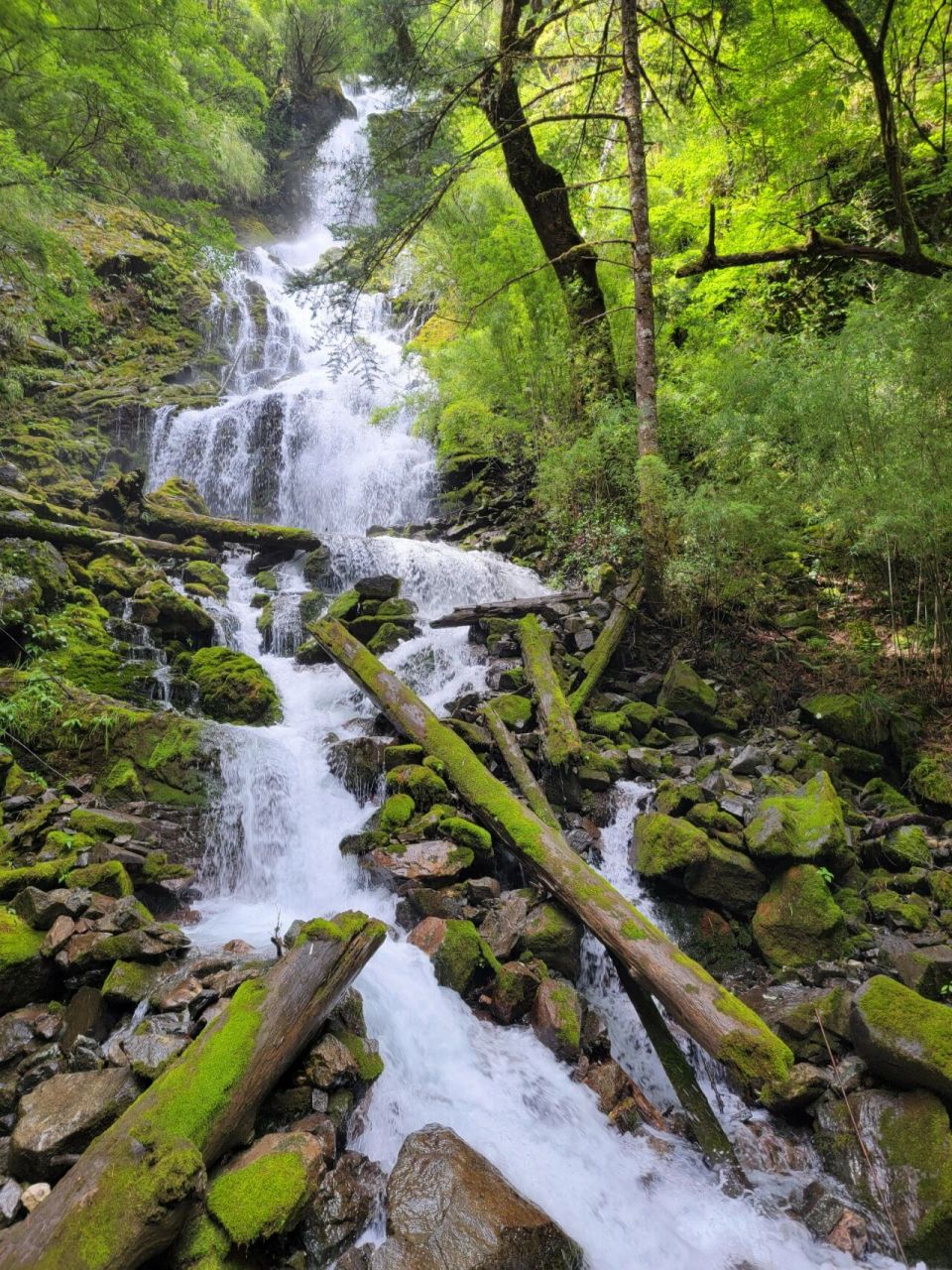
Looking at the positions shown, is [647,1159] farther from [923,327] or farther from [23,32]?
[23,32]

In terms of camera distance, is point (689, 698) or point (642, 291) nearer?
point (689, 698)

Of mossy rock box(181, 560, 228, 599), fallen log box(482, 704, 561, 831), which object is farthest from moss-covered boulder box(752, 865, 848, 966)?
mossy rock box(181, 560, 228, 599)

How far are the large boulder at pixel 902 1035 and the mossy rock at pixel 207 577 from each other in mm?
9830

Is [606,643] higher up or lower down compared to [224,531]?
lower down

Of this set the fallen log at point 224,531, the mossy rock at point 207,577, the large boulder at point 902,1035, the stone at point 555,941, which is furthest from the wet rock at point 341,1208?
the fallen log at point 224,531

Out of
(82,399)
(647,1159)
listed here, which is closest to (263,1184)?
(647,1159)

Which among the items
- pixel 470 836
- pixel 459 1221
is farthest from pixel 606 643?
pixel 459 1221

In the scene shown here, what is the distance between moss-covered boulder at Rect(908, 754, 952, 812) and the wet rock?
5431 mm

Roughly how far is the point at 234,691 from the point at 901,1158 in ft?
22.9

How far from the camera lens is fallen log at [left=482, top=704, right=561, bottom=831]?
208 inches

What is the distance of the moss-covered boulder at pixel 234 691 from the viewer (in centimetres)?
723

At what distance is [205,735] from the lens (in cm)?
597

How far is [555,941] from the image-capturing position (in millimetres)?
4238

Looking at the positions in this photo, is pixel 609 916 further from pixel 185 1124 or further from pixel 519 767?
pixel 185 1124
